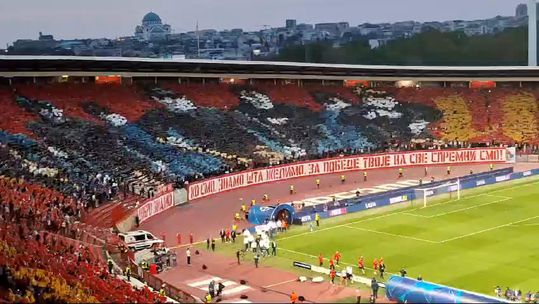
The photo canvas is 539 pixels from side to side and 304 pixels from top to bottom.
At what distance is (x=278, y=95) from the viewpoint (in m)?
84.4

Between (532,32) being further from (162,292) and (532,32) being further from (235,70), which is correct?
(162,292)

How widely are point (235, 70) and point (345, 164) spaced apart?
14.6 metres

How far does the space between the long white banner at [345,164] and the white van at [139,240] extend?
54.2 ft

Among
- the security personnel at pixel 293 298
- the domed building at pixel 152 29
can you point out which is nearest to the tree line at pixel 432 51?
the domed building at pixel 152 29

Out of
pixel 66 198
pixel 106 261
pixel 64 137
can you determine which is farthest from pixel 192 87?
pixel 106 261

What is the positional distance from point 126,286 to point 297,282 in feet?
33.7

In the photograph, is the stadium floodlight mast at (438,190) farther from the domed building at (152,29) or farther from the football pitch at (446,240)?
the domed building at (152,29)

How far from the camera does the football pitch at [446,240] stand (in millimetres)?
39188

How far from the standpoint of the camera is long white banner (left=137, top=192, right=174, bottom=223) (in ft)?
169

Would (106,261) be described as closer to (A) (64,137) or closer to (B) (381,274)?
(B) (381,274)

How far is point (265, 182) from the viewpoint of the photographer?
227 ft

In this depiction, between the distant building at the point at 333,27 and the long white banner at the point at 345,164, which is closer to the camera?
the long white banner at the point at 345,164

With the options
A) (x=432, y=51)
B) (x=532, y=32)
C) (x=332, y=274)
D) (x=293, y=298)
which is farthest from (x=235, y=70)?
(x=293, y=298)

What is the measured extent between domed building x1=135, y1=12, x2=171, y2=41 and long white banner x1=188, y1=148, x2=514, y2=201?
77.2 feet
